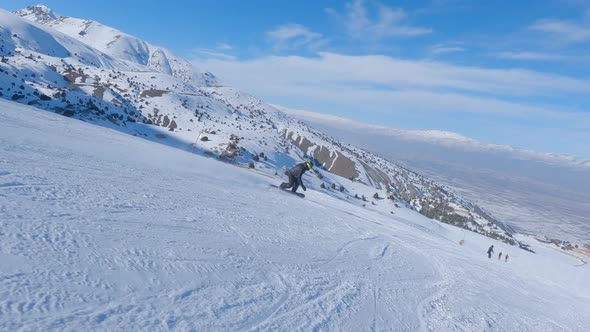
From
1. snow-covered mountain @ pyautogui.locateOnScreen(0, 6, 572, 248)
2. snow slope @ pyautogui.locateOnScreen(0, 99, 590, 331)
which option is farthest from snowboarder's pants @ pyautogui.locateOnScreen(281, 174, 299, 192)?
snow-covered mountain @ pyautogui.locateOnScreen(0, 6, 572, 248)

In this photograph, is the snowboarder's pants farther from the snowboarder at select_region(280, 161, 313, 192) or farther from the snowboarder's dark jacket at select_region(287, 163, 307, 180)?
the snowboarder's dark jacket at select_region(287, 163, 307, 180)

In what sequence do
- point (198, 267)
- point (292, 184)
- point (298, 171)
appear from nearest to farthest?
point (198, 267) → point (298, 171) → point (292, 184)

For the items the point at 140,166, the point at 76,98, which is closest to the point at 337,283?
the point at 140,166

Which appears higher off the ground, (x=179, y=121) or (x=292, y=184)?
(x=179, y=121)

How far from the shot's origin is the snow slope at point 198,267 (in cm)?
480

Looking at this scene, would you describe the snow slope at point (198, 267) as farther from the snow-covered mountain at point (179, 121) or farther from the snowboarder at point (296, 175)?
the snow-covered mountain at point (179, 121)

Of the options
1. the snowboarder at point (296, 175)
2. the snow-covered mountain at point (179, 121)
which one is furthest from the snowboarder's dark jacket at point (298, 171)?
the snow-covered mountain at point (179, 121)

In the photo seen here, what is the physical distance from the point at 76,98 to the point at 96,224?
77001 millimetres

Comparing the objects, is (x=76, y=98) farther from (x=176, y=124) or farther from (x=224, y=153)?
(x=176, y=124)

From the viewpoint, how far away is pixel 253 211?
12438 mm

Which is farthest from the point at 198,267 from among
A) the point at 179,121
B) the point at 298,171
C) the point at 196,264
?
the point at 179,121

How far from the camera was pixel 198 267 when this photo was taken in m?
6.59

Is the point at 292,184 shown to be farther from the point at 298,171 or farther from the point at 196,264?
the point at 196,264

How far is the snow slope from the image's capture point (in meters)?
4.80
